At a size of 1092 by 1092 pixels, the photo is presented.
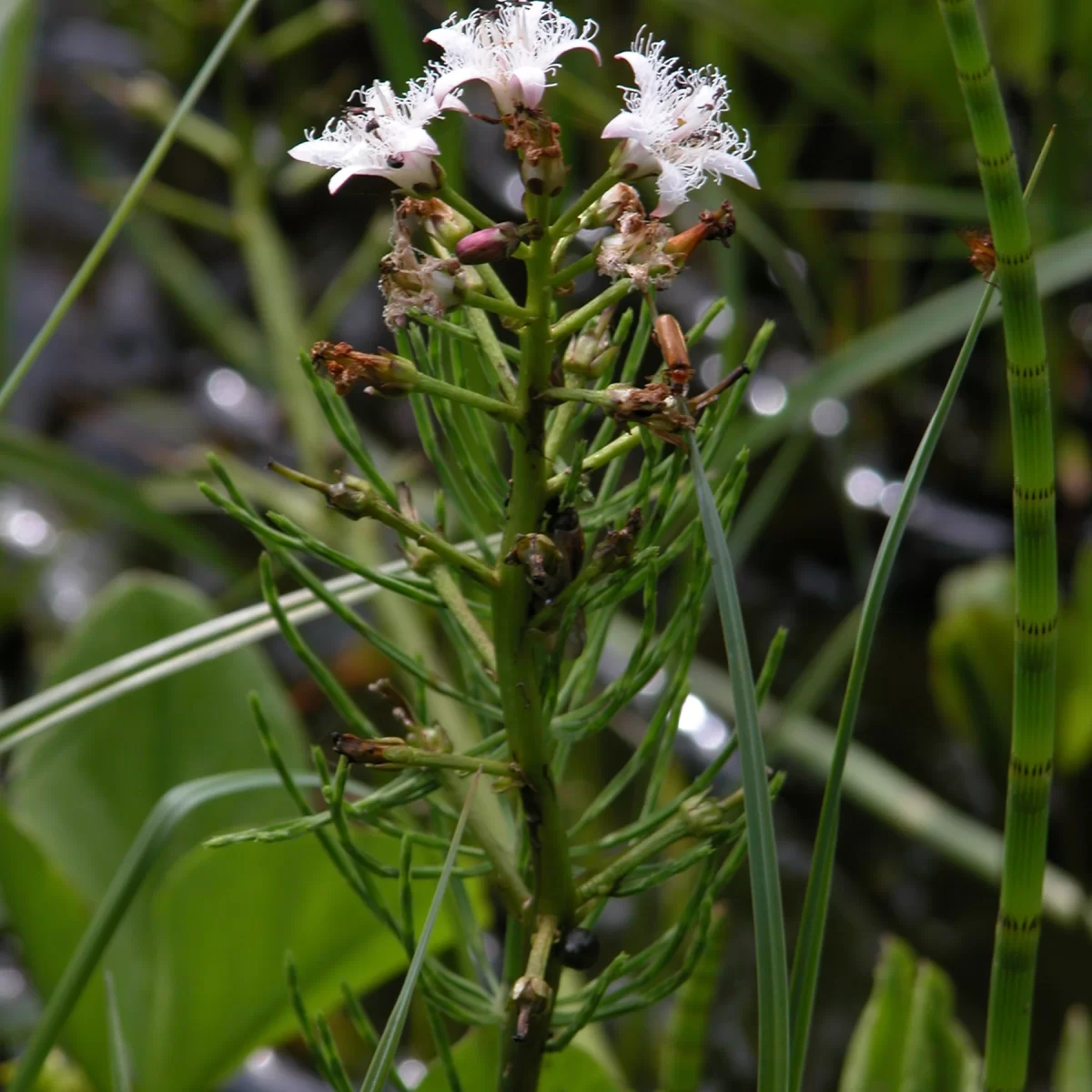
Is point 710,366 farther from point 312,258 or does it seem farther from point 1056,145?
point 312,258

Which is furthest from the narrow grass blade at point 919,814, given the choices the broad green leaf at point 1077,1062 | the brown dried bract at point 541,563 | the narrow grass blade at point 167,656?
the brown dried bract at point 541,563

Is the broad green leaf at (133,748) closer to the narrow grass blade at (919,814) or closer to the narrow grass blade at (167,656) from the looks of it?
the narrow grass blade at (167,656)

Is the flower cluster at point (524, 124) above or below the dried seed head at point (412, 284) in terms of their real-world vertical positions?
above

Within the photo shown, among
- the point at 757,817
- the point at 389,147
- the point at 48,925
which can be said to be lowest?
the point at 48,925

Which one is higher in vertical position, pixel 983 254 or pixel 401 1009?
pixel 983 254

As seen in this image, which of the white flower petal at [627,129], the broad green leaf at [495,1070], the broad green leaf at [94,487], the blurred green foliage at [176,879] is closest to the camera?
the white flower petal at [627,129]

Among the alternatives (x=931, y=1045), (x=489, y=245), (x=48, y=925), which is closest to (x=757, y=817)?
(x=489, y=245)

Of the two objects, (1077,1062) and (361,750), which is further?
(1077,1062)

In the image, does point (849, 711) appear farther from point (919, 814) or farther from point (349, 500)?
point (919, 814)
